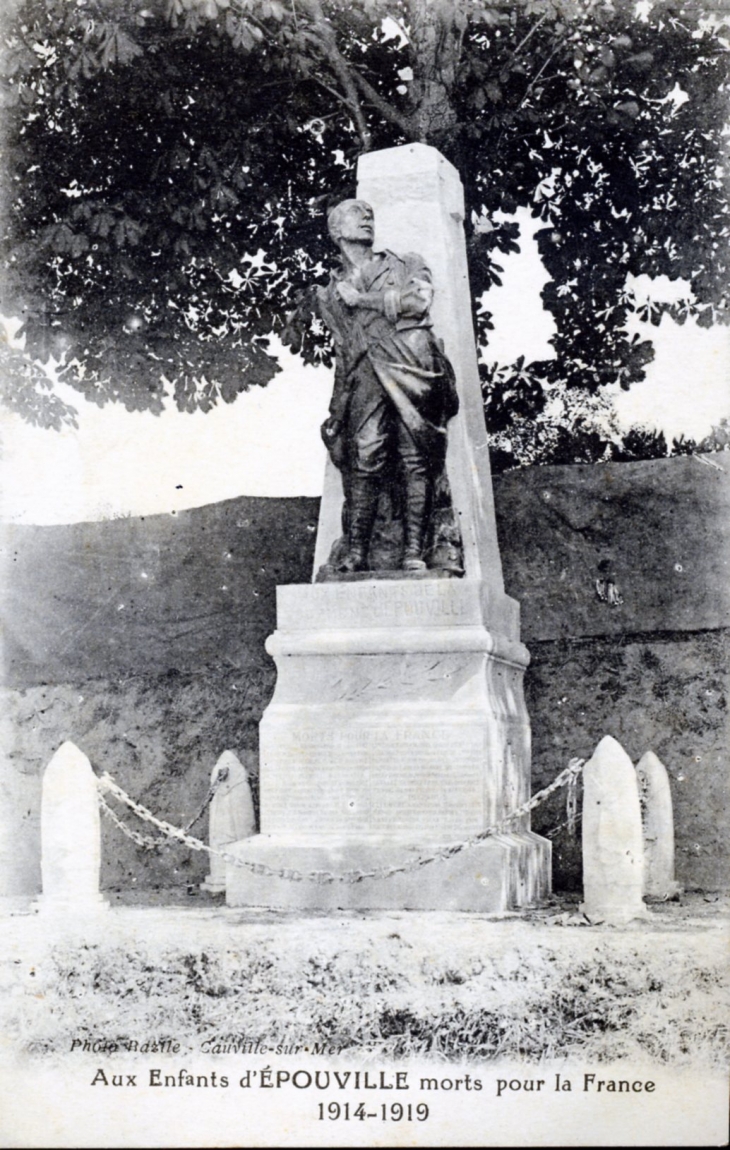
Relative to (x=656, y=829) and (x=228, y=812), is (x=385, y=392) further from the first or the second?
(x=656, y=829)

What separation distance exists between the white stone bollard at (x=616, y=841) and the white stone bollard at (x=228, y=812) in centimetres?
263

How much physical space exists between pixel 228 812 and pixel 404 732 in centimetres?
173

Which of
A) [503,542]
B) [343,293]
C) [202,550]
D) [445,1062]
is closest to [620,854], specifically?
[445,1062]

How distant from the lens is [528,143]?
45.4 feet

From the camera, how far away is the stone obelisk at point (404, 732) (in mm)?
9492

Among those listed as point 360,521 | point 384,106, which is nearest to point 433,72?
point 384,106

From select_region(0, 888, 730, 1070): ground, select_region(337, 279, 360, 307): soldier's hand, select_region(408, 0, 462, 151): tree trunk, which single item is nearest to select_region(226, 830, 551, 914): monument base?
select_region(0, 888, 730, 1070): ground

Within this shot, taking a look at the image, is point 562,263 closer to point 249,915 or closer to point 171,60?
point 171,60

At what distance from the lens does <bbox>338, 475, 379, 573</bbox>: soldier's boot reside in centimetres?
1013

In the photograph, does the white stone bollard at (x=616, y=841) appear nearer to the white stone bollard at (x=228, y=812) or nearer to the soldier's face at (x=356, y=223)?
the white stone bollard at (x=228, y=812)

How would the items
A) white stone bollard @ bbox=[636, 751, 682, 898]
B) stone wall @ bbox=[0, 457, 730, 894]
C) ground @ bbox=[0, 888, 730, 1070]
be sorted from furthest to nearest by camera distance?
stone wall @ bbox=[0, 457, 730, 894]
white stone bollard @ bbox=[636, 751, 682, 898]
ground @ bbox=[0, 888, 730, 1070]

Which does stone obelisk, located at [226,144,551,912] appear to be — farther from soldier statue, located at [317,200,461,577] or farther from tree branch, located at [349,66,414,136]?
tree branch, located at [349,66,414,136]

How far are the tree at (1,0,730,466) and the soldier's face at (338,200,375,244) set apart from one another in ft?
10.2

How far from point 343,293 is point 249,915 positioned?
3686 mm
